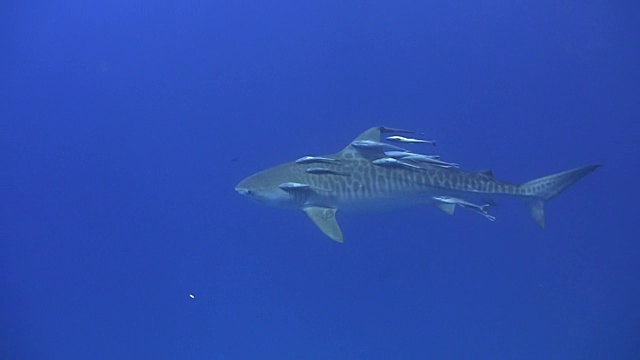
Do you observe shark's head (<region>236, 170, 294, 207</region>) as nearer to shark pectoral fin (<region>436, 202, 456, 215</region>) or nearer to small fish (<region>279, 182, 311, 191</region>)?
small fish (<region>279, 182, 311, 191</region>)

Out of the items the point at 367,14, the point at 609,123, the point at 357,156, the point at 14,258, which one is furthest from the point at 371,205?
the point at 14,258

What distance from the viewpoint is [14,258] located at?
8.84 metres

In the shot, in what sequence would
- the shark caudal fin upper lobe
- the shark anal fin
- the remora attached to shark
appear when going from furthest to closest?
the shark anal fin
the shark caudal fin upper lobe
the remora attached to shark

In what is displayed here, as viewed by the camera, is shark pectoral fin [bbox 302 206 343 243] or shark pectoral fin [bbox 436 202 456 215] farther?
shark pectoral fin [bbox 436 202 456 215]

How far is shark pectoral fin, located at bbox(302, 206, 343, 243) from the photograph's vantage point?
602cm

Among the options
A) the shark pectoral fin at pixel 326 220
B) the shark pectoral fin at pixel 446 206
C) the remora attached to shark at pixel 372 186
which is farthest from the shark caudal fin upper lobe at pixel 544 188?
the shark pectoral fin at pixel 326 220

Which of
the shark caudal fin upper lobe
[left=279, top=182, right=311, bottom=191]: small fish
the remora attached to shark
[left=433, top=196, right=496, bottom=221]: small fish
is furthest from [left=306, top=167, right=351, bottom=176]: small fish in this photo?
the shark caudal fin upper lobe

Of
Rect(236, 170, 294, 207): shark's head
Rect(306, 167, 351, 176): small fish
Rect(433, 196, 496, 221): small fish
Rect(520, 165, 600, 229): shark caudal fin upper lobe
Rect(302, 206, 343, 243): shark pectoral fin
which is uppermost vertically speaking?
Rect(520, 165, 600, 229): shark caudal fin upper lobe

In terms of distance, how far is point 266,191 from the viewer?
623 centimetres

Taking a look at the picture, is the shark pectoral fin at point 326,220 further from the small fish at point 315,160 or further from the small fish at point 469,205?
the small fish at point 469,205

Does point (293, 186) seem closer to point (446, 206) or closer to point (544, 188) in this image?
point (446, 206)

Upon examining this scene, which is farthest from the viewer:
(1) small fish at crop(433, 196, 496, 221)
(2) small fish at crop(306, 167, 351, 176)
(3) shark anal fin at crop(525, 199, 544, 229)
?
(3) shark anal fin at crop(525, 199, 544, 229)

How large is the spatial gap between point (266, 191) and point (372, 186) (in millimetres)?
1166

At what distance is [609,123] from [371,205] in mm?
4359
